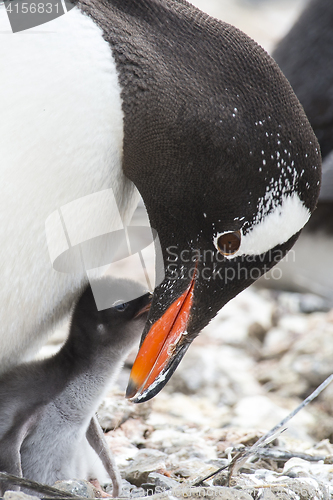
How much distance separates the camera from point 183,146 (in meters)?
1.86

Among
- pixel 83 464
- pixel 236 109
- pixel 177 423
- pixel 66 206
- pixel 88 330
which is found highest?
pixel 236 109

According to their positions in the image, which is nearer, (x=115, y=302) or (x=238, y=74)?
(x=238, y=74)

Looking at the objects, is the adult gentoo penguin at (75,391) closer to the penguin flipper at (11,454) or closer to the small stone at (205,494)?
the penguin flipper at (11,454)

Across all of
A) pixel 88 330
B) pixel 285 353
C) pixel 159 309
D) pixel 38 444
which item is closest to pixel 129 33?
pixel 159 309

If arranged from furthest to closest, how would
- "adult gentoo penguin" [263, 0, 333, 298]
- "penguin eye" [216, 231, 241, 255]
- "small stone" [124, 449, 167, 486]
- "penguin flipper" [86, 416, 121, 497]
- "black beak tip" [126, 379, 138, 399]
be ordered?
1. "adult gentoo penguin" [263, 0, 333, 298]
2. "small stone" [124, 449, 167, 486]
3. "penguin flipper" [86, 416, 121, 497]
4. "black beak tip" [126, 379, 138, 399]
5. "penguin eye" [216, 231, 241, 255]

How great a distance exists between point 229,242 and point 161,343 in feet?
1.23

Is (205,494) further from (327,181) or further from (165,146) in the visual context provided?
(327,181)

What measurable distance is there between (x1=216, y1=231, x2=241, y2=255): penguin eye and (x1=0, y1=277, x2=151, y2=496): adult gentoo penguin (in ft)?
1.71

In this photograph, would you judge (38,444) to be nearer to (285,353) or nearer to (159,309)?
(159,309)

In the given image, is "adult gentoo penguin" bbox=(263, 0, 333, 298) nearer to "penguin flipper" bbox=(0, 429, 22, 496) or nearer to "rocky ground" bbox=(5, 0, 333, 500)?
"rocky ground" bbox=(5, 0, 333, 500)

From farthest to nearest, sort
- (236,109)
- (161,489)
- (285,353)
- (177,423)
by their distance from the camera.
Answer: (285,353)
(177,423)
(161,489)
(236,109)

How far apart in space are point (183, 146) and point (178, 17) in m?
0.43

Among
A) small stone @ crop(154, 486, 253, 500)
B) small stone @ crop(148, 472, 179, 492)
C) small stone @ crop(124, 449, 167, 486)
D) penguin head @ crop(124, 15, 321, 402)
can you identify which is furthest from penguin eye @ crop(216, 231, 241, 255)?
small stone @ crop(124, 449, 167, 486)

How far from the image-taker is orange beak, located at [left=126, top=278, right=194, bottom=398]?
1.95 metres
